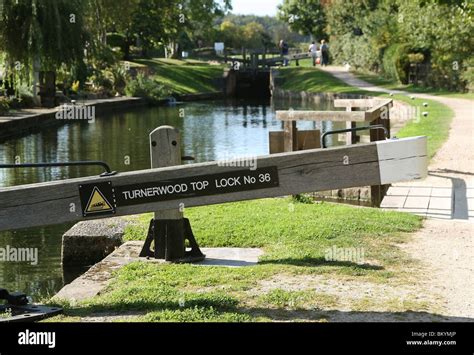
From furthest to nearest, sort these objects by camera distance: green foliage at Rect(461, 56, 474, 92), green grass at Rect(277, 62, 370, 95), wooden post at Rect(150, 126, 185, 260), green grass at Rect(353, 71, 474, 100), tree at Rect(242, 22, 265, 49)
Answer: tree at Rect(242, 22, 265, 49)
green grass at Rect(277, 62, 370, 95)
green grass at Rect(353, 71, 474, 100)
green foliage at Rect(461, 56, 474, 92)
wooden post at Rect(150, 126, 185, 260)

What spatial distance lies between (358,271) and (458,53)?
100 ft

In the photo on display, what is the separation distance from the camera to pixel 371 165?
6.69 metres

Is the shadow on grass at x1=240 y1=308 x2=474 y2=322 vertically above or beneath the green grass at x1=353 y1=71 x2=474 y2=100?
beneath

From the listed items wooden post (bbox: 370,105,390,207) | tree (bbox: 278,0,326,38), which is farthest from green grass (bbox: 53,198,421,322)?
tree (bbox: 278,0,326,38)

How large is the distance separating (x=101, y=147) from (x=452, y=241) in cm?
1574

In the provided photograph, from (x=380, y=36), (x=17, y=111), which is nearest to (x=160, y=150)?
(x=17, y=111)

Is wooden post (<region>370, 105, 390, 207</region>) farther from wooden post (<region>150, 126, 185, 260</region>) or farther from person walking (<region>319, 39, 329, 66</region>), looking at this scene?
person walking (<region>319, 39, 329, 66</region>)

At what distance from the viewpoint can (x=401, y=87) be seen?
42.0 meters

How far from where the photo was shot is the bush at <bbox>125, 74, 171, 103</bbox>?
43.5 metres

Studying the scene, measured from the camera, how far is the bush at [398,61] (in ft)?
140

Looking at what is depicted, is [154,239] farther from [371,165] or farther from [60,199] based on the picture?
[371,165]

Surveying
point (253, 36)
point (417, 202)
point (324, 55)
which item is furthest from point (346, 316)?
point (253, 36)

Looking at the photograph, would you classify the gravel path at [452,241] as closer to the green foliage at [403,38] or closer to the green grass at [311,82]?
the green foliage at [403,38]

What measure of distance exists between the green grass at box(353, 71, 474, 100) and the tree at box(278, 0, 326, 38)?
21.1 m
